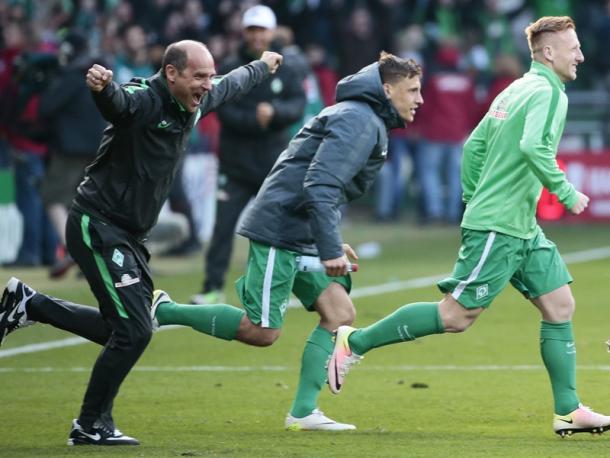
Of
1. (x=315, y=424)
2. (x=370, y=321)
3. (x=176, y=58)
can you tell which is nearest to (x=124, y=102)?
(x=176, y=58)

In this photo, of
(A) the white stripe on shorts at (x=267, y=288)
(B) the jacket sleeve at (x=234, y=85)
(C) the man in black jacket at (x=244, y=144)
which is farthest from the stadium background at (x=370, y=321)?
(B) the jacket sleeve at (x=234, y=85)

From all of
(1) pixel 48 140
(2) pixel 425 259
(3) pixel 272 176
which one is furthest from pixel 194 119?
(2) pixel 425 259

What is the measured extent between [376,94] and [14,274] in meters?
9.13

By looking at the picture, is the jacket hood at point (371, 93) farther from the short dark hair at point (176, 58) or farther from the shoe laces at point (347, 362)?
the shoe laces at point (347, 362)

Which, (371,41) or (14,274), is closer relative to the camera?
(14,274)

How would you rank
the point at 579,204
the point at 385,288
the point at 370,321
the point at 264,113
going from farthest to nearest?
the point at 385,288, the point at 264,113, the point at 370,321, the point at 579,204

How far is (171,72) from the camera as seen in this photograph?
7906 millimetres

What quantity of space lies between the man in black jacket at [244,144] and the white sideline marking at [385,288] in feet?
2.92

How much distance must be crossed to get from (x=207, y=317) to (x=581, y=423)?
2045 mm

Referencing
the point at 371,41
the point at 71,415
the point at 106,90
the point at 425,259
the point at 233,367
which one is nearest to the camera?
the point at 106,90

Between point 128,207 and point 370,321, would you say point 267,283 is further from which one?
point 370,321

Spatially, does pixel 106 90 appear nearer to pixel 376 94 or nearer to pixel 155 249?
pixel 376 94

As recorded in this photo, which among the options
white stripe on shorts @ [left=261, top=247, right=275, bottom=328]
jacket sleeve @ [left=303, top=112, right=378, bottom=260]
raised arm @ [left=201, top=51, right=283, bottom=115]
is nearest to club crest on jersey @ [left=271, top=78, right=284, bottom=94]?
raised arm @ [left=201, top=51, right=283, bottom=115]

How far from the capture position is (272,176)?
8578 mm
